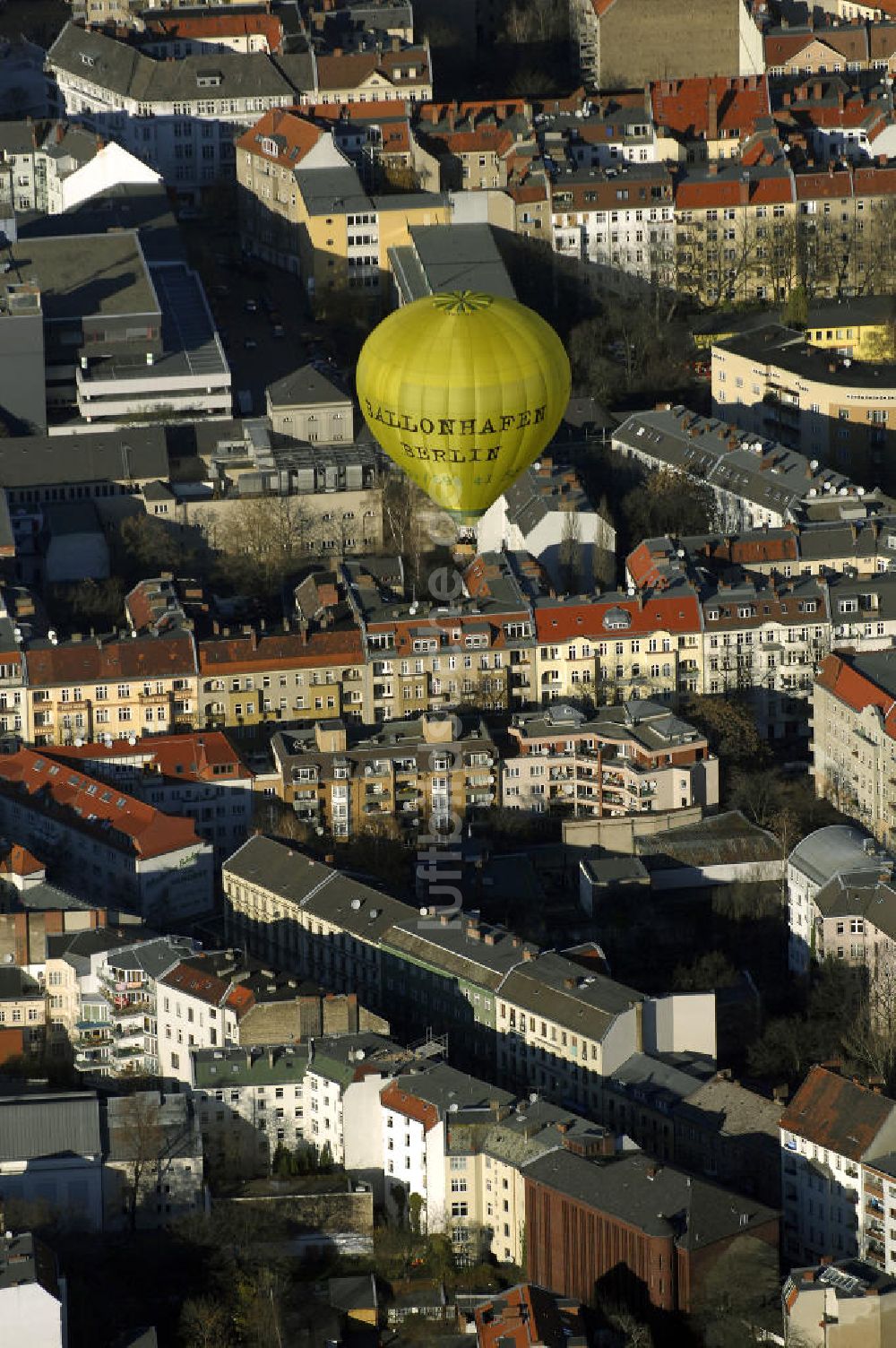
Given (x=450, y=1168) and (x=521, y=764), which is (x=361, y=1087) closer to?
(x=450, y=1168)

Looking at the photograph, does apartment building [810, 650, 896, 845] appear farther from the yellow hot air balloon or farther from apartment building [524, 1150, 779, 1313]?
apartment building [524, 1150, 779, 1313]

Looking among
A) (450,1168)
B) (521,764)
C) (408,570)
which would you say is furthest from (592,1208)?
(408,570)

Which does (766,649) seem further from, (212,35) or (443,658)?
(212,35)

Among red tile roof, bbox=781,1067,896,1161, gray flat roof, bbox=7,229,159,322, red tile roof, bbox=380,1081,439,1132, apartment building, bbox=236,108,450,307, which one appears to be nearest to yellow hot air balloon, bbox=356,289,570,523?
red tile roof, bbox=380,1081,439,1132

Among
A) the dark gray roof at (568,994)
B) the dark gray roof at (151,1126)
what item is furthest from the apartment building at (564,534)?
the dark gray roof at (151,1126)

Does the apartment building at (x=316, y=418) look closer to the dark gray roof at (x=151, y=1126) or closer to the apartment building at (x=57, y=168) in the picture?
the apartment building at (x=57, y=168)

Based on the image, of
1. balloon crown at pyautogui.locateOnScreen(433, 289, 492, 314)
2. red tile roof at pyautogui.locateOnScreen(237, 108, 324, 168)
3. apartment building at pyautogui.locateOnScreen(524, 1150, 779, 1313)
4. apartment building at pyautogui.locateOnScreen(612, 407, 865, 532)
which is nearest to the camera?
apartment building at pyautogui.locateOnScreen(524, 1150, 779, 1313)

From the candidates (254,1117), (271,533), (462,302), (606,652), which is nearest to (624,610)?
(606,652)
